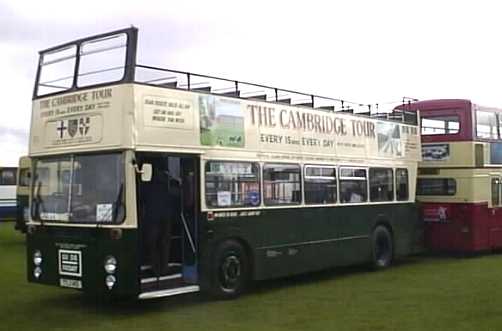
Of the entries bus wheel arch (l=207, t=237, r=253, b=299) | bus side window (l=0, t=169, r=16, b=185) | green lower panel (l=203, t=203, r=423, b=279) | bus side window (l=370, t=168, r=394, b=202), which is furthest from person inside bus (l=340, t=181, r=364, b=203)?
bus side window (l=0, t=169, r=16, b=185)

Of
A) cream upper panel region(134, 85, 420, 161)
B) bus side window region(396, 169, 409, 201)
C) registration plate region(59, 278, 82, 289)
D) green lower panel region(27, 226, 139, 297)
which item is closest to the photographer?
green lower panel region(27, 226, 139, 297)

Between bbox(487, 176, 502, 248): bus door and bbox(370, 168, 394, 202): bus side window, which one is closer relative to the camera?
bbox(370, 168, 394, 202): bus side window

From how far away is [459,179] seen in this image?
1800 cm

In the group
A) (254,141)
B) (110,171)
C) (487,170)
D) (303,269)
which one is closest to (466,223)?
(487,170)

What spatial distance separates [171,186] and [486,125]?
1016 centimetres

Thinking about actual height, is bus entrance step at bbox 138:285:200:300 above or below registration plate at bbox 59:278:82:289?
below

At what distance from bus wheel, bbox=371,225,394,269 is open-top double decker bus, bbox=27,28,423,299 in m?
1.47

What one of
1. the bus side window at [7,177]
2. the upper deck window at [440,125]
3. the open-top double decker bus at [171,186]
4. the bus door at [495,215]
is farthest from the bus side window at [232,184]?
the bus side window at [7,177]

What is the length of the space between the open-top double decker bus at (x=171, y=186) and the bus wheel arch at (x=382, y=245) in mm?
1391

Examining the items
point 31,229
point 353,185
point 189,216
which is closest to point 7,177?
point 353,185

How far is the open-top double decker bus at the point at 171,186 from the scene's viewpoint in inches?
412

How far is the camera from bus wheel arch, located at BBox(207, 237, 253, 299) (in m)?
11.5

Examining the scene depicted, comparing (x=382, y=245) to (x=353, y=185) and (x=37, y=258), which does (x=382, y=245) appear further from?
(x=37, y=258)

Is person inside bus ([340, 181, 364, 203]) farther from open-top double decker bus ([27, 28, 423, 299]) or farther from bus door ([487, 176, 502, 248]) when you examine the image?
bus door ([487, 176, 502, 248])
